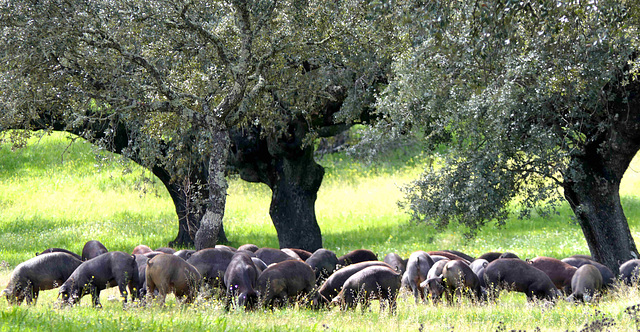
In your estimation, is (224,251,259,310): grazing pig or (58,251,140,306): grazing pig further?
(58,251,140,306): grazing pig

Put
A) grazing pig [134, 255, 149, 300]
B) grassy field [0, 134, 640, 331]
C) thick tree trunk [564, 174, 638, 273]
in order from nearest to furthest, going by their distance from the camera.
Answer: grassy field [0, 134, 640, 331] → grazing pig [134, 255, 149, 300] → thick tree trunk [564, 174, 638, 273]

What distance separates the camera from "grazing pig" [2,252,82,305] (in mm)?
10275

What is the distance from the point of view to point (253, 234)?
91.6 ft

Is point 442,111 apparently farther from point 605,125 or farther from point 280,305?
point 280,305

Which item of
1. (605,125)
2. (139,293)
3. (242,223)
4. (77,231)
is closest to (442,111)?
(605,125)

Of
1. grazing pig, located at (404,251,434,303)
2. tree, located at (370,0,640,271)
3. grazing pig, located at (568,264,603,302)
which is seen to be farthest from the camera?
tree, located at (370,0,640,271)

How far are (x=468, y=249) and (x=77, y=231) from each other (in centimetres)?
1812

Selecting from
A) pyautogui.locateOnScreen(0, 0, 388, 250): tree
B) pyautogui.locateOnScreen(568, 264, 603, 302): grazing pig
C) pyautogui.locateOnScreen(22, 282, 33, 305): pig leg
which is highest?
pyautogui.locateOnScreen(0, 0, 388, 250): tree

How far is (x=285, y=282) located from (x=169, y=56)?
679 centimetres

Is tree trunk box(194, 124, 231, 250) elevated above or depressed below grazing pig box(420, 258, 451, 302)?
above

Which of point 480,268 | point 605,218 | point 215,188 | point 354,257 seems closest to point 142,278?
point 215,188

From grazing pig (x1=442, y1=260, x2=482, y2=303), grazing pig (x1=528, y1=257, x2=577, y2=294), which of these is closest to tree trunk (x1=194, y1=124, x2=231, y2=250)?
grazing pig (x1=442, y1=260, x2=482, y2=303)

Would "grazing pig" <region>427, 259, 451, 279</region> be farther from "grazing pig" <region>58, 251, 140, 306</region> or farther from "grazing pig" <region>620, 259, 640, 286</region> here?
"grazing pig" <region>58, 251, 140, 306</region>

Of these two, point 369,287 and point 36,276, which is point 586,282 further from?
point 36,276
